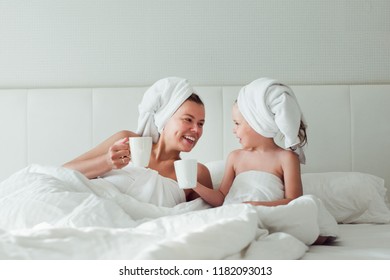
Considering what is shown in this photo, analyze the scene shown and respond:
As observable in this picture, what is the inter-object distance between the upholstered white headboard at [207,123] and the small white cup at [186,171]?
0.70 metres

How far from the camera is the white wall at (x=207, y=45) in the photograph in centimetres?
242

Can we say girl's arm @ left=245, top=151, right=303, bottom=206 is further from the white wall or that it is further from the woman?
the white wall

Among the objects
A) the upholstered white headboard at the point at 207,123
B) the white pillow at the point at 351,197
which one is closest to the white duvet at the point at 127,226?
the white pillow at the point at 351,197

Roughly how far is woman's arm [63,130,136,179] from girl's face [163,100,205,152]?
143mm

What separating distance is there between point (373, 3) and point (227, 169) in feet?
3.05

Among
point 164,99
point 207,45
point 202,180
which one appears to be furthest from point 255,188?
point 207,45

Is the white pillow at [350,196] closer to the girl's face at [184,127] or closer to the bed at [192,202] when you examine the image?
the bed at [192,202]

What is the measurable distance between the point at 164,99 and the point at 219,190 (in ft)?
1.08

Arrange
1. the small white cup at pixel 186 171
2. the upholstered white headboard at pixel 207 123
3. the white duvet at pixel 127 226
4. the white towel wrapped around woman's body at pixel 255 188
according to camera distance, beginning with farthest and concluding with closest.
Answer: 1. the upholstered white headboard at pixel 207 123
2. the white towel wrapped around woman's body at pixel 255 188
3. the small white cup at pixel 186 171
4. the white duvet at pixel 127 226

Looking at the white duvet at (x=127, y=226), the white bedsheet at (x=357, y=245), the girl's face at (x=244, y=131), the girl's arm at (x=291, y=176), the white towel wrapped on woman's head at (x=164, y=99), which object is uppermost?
the white towel wrapped on woman's head at (x=164, y=99)

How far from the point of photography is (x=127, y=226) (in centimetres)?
145

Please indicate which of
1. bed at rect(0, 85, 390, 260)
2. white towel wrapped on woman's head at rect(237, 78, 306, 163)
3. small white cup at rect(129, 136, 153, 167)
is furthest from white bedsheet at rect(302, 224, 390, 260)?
small white cup at rect(129, 136, 153, 167)

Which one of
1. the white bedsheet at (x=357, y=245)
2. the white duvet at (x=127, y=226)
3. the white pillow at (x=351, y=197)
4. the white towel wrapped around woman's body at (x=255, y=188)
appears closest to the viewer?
the white duvet at (x=127, y=226)
